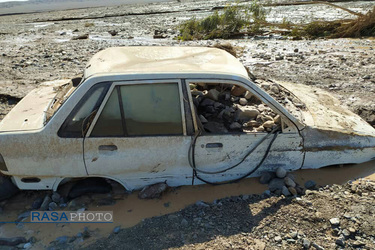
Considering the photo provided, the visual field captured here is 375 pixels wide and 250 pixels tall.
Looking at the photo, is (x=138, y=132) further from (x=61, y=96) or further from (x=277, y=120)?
(x=277, y=120)

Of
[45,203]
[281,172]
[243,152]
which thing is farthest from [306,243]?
[45,203]

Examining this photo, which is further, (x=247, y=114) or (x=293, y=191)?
(x=247, y=114)


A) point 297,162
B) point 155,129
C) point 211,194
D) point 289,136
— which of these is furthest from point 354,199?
point 155,129

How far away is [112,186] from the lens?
12.6 ft

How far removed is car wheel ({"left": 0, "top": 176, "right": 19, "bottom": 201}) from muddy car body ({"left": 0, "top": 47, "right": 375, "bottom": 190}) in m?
0.22

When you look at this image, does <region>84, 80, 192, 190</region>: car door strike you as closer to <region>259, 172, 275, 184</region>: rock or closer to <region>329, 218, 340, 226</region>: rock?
<region>259, 172, 275, 184</region>: rock

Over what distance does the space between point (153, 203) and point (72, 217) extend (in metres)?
0.95

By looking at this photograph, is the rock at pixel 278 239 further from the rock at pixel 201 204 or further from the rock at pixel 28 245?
the rock at pixel 28 245

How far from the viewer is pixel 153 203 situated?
11.7 ft

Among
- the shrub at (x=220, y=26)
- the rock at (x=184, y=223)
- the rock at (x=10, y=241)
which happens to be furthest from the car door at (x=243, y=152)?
the shrub at (x=220, y=26)

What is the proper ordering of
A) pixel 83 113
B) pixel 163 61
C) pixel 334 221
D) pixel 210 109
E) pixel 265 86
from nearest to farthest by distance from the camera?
pixel 334 221, pixel 83 113, pixel 163 61, pixel 210 109, pixel 265 86

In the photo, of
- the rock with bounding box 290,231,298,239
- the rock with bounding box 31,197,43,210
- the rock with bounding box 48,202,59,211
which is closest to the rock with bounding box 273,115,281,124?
the rock with bounding box 290,231,298,239

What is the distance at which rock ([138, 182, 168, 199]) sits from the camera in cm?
355

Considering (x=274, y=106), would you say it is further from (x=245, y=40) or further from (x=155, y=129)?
(x=245, y=40)
